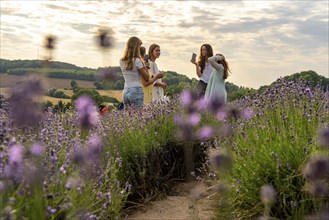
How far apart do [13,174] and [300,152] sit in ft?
6.93

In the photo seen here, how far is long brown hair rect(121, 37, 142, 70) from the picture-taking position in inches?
262

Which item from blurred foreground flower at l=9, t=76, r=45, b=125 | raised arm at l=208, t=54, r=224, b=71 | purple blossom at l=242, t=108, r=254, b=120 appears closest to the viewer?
→ blurred foreground flower at l=9, t=76, r=45, b=125

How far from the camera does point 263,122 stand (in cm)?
414

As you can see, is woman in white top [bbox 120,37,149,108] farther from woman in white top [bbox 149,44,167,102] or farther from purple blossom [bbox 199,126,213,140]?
purple blossom [bbox 199,126,213,140]

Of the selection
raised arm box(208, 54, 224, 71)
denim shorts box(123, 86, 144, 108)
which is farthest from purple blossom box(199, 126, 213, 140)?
raised arm box(208, 54, 224, 71)

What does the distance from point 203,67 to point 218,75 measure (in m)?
0.67

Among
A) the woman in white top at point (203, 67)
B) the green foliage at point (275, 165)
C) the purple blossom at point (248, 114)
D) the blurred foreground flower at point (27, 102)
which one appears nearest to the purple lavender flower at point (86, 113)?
the blurred foreground flower at point (27, 102)

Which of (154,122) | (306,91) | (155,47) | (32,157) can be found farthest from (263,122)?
(155,47)

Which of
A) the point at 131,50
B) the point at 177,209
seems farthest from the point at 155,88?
the point at 177,209

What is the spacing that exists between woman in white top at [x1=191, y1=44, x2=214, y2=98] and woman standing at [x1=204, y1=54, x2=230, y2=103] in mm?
376

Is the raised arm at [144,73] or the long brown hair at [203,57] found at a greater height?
the long brown hair at [203,57]

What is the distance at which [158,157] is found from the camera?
4.64 metres

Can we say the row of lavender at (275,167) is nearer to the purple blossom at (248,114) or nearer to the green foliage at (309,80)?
the purple blossom at (248,114)

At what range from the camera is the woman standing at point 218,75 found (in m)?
7.88
